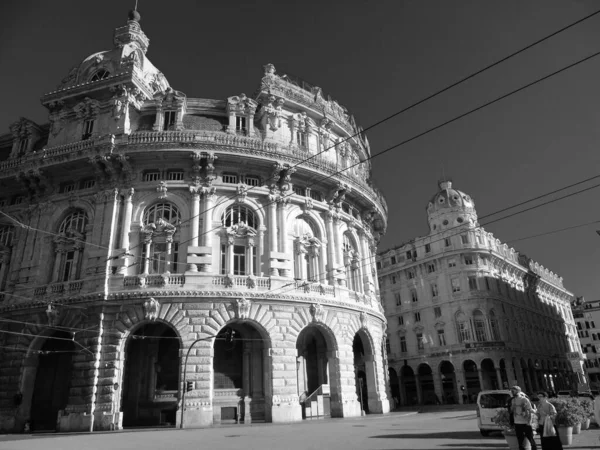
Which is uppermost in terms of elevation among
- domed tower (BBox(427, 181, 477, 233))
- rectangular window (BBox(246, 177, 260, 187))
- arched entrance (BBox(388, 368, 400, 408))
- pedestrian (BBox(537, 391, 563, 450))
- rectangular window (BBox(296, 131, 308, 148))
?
domed tower (BBox(427, 181, 477, 233))

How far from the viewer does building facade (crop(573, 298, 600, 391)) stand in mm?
96375

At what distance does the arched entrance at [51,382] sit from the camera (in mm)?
26697

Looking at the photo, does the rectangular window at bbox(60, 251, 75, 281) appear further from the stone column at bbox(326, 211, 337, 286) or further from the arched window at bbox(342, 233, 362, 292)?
the arched window at bbox(342, 233, 362, 292)

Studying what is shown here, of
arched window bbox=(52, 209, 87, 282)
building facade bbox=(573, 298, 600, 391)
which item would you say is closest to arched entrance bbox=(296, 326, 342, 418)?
arched window bbox=(52, 209, 87, 282)

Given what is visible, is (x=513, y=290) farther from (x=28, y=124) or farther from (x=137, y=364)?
(x=28, y=124)

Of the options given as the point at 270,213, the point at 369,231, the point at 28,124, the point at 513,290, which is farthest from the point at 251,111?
the point at 513,290

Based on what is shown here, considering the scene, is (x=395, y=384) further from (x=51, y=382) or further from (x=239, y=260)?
(x=51, y=382)

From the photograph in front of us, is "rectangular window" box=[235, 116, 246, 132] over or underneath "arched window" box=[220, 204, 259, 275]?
over

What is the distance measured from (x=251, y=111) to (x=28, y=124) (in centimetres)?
1744

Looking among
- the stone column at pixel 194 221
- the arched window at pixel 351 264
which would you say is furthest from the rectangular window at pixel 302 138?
the stone column at pixel 194 221

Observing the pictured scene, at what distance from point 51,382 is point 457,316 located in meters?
45.7

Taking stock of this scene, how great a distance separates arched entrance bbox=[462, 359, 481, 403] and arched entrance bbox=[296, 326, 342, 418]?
2967 centimetres

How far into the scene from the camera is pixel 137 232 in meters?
28.6

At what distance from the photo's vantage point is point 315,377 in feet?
102
